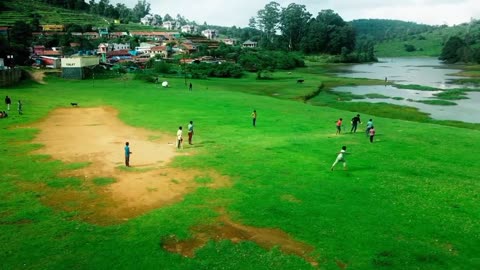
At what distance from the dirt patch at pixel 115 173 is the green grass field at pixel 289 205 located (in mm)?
751

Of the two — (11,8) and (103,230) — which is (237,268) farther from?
(11,8)

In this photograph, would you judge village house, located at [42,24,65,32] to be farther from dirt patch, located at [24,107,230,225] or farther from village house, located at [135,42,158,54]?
dirt patch, located at [24,107,230,225]

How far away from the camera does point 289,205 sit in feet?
70.9

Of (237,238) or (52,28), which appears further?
(52,28)

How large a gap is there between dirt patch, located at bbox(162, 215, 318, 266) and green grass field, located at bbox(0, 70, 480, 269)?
34cm

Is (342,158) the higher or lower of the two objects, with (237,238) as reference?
higher

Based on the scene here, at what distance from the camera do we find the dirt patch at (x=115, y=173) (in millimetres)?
21312

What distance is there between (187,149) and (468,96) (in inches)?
2918

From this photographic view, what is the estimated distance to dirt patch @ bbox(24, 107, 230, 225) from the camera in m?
21.3

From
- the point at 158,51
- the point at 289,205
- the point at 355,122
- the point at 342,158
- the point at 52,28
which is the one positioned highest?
the point at 52,28

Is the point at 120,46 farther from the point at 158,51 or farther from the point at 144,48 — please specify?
the point at 158,51

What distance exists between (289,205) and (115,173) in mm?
11913

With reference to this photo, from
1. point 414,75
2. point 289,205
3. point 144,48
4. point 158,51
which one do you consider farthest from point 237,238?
point 144,48

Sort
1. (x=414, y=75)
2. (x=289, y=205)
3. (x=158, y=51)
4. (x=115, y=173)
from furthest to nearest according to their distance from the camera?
(x=158, y=51) → (x=414, y=75) → (x=115, y=173) → (x=289, y=205)
